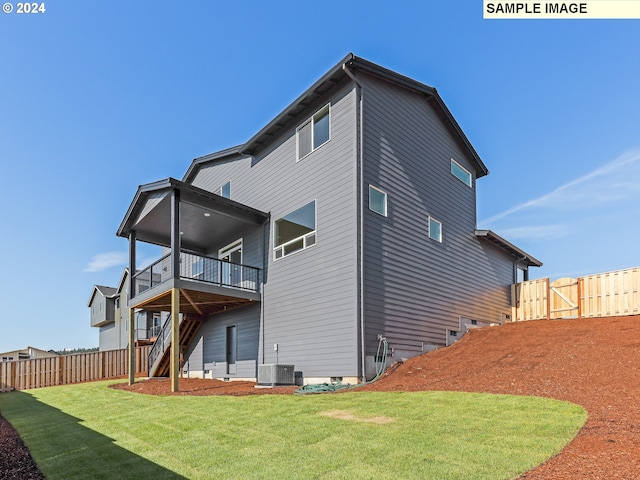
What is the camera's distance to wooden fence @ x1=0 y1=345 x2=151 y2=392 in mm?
18781

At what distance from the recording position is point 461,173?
17.2 metres

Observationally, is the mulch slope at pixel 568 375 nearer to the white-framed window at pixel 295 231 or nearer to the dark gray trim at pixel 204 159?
the white-framed window at pixel 295 231

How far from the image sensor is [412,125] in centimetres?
1429

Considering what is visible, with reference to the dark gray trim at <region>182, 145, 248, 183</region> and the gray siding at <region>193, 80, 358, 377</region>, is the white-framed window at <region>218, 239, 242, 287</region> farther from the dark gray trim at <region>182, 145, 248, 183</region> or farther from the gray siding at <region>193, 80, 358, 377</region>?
the dark gray trim at <region>182, 145, 248, 183</region>

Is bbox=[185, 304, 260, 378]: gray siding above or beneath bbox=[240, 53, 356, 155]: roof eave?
beneath

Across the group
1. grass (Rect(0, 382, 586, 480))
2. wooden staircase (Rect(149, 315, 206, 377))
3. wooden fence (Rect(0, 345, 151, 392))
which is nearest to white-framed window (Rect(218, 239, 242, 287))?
wooden staircase (Rect(149, 315, 206, 377))

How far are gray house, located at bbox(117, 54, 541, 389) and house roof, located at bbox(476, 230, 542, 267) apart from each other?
0.44 feet

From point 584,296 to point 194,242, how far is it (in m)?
15.1

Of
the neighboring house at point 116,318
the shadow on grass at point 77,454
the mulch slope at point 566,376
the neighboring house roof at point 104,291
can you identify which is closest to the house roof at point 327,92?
the mulch slope at point 566,376

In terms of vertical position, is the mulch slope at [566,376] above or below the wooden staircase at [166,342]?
above

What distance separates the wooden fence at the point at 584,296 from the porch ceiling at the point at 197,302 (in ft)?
37.8

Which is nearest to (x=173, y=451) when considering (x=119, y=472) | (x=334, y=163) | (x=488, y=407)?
(x=119, y=472)

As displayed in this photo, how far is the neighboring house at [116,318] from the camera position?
3219 centimetres

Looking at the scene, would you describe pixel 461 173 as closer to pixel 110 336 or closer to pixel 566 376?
pixel 566 376
